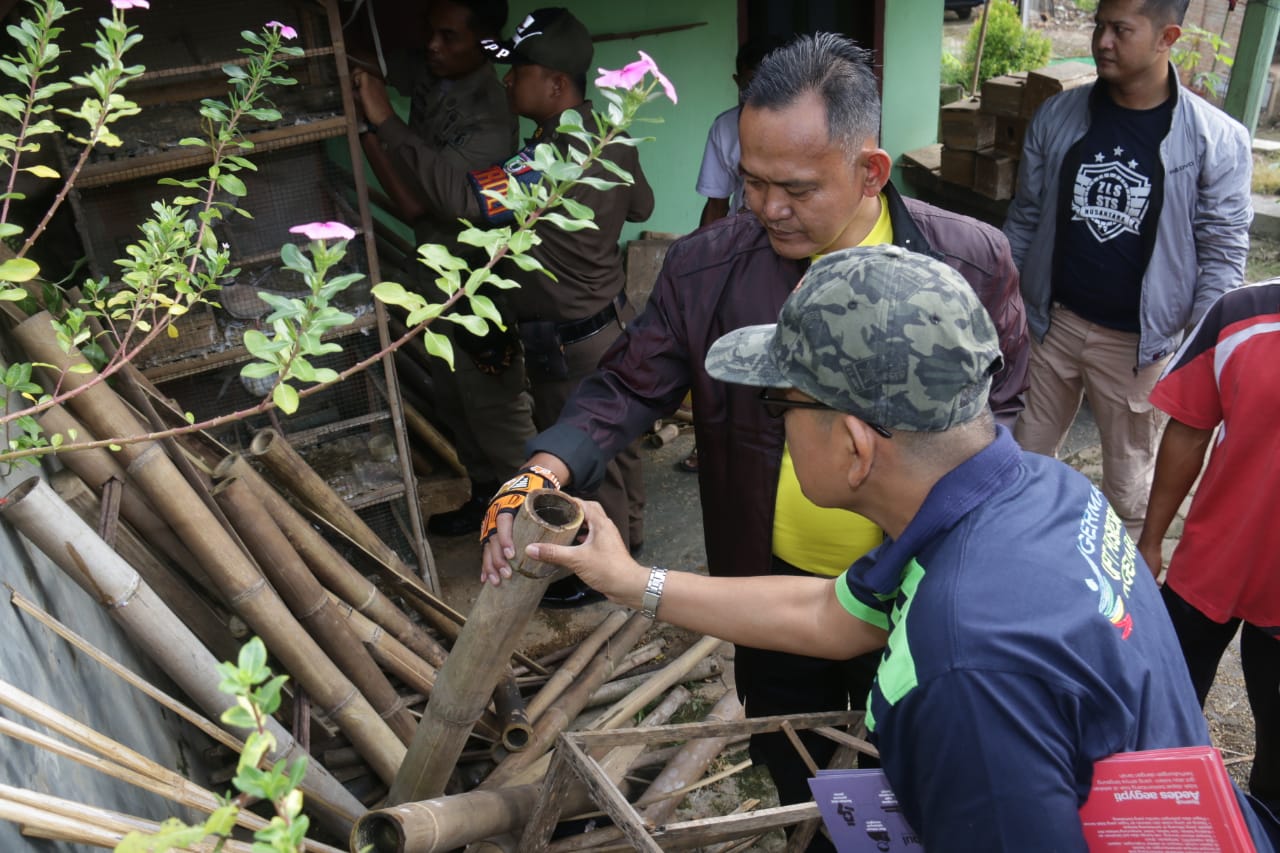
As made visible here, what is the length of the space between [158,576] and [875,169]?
1.96m

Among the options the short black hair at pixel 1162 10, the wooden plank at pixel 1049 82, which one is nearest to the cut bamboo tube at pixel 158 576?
the short black hair at pixel 1162 10

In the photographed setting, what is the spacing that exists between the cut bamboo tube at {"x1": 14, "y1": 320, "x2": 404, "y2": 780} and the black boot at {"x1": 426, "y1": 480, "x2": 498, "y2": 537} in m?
2.23

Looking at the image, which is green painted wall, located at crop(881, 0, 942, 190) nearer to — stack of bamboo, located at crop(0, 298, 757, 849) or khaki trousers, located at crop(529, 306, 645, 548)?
khaki trousers, located at crop(529, 306, 645, 548)

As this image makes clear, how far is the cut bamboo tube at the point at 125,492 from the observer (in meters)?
2.21

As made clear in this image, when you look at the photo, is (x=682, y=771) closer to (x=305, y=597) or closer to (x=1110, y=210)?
(x=305, y=597)

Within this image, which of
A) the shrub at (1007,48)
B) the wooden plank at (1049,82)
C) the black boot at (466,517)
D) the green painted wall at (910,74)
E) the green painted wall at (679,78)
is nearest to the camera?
the black boot at (466,517)

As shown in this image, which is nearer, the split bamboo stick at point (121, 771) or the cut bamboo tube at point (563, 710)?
the split bamboo stick at point (121, 771)

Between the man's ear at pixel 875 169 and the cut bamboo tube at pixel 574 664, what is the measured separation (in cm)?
198

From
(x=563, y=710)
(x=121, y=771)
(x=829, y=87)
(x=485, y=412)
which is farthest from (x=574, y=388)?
(x=121, y=771)

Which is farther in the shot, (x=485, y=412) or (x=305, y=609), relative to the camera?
(x=485, y=412)

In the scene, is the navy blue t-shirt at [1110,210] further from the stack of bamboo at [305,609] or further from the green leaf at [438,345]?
the green leaf at [438,345]

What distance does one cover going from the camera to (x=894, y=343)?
58.2 inches

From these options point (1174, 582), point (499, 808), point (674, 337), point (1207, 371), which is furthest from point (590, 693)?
point (1207, 371)

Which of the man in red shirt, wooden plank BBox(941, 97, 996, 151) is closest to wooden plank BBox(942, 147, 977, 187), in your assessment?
wooden plank BBox(941, 97, 996, 151)
